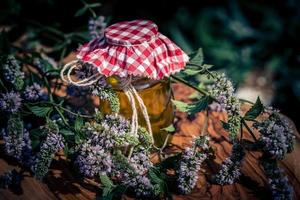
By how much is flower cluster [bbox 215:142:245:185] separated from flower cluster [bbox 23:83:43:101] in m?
0.47

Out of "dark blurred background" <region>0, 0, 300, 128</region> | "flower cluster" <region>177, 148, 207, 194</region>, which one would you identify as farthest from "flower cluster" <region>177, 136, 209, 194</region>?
"dark blurred background" <region>0, 0, 300, 128</region>

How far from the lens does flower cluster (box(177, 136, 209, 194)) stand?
2.85 feet

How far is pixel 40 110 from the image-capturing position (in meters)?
0.95

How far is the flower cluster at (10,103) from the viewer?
94cm

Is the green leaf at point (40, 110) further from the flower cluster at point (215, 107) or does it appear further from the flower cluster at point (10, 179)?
the flower cluster at point (215, 107)

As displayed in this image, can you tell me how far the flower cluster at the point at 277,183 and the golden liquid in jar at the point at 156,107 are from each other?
0.28 m

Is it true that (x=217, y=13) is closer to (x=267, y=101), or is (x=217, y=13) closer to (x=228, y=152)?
(x=267, y=101)

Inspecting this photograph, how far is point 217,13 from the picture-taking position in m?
2.29

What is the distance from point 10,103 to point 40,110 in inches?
2.7

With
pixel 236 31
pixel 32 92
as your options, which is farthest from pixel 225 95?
pixel 236 31

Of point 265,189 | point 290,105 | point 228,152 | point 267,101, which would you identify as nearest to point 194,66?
point 228,152

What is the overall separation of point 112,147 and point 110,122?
51 millimetres

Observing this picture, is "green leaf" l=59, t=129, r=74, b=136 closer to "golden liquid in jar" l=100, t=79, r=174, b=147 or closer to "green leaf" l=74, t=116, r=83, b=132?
"green leaf" l=74, t=116, r=83, b=132

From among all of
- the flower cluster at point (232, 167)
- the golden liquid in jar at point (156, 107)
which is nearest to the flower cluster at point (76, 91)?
the golden liquid in jar at point (156, 107)
